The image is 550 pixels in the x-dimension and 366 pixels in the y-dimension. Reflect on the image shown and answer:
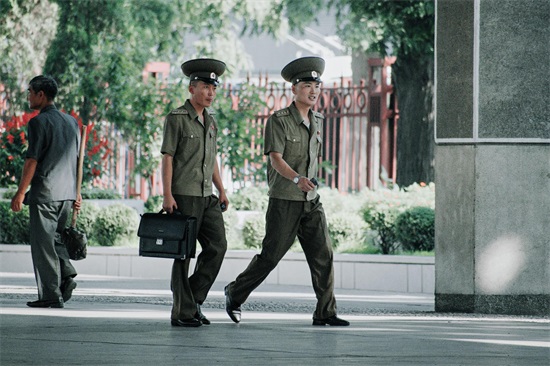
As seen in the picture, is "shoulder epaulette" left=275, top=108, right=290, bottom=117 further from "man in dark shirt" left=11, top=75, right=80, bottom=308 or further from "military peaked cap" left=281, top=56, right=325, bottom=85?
"man in dark shirt" left=11, top=75, right=80, bottom=308

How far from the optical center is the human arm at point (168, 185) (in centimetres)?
985

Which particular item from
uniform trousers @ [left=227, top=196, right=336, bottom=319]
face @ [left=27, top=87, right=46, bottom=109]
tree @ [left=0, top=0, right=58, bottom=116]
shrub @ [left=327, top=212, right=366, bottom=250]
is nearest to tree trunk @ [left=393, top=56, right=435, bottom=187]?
shrub @ [left=327, top=212, right=366, bottom=250]

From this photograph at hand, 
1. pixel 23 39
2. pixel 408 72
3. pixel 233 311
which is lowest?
pixel 233 311

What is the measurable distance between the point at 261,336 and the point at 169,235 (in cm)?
111

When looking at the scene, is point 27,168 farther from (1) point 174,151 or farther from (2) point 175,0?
(2) point 175,0

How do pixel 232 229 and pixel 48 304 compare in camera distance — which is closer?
pixel 48 304

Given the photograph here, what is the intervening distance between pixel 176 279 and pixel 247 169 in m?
11.0

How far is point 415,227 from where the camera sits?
15.7 meters

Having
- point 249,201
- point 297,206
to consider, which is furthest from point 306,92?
point 249,201

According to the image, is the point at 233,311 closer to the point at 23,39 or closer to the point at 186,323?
the point at 186,323

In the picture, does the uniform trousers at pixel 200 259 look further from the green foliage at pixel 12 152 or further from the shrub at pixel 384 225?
the green foliage at pixel 12 152

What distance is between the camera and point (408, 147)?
66.6 ft

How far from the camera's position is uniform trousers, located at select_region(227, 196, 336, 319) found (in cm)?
1004

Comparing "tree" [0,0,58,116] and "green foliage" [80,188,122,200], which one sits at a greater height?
"tree" [0,0,58,116]
